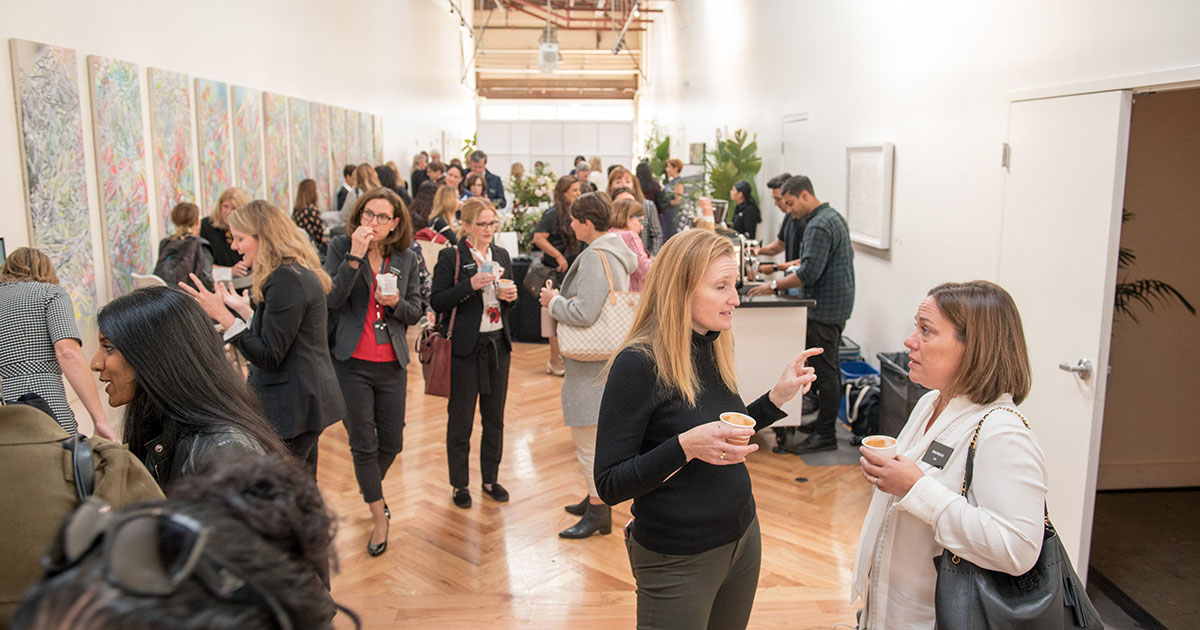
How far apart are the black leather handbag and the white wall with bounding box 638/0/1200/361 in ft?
7.33

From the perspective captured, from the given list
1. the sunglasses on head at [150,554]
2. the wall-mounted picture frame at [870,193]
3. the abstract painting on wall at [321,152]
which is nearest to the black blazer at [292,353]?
the sunglasses on head at [150,554]

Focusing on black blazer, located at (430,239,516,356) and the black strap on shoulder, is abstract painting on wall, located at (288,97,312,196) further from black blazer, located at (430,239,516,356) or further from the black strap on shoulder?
the black strap on shoulder

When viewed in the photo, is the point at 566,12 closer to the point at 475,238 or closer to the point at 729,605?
the point at 475,238

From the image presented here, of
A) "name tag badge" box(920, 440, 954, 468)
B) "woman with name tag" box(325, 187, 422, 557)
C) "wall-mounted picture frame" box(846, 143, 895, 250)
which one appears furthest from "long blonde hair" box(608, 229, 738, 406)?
"wall-mounted picture frame" box(846, 143, 895, 250)

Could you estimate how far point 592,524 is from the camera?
423 centimetres

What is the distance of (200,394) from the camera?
183cm

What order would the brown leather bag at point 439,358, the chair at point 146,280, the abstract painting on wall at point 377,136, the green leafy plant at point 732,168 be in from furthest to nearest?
the abstract painting on wall at point 377,136, the green leafy plant at point 732,168, the chair at point 146,280, the brown leather bag at point 439,358

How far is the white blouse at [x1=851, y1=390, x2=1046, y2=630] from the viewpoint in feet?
5.94

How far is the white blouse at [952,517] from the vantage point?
1.81 meters

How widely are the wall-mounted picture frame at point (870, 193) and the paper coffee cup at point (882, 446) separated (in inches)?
169

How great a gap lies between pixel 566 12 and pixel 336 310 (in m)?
18.4

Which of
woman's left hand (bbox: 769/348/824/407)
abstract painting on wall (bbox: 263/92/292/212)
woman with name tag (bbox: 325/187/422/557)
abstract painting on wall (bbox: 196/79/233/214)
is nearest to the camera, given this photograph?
woman's left hand (bbox: 769/348/824/407)

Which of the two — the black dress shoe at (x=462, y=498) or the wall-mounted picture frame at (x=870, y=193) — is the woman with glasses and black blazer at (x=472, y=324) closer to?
the black dress shoe at (x=462, y=498)

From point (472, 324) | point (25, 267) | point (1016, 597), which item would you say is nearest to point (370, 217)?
point (472, 324)
